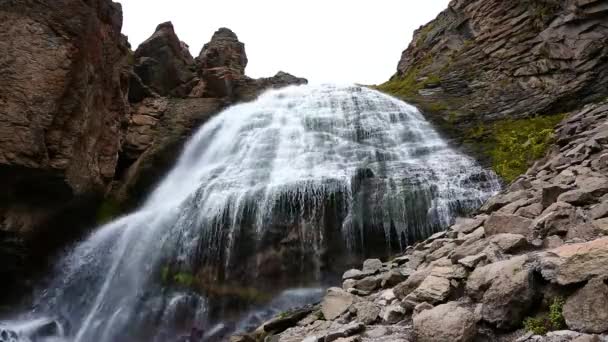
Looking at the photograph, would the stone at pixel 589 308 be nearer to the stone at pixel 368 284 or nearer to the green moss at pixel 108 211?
the stone at pixel 368 284

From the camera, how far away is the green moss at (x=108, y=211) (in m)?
18.3

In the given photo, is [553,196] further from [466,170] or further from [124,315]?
[124,315]

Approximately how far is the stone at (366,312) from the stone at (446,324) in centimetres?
103

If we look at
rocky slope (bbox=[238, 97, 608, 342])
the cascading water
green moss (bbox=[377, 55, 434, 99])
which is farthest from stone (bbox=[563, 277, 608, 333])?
green moss (bbox=[377, 55, 434, 99])

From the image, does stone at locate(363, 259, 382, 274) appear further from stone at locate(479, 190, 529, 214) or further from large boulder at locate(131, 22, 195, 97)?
large boulder at locate(131, 22, 195, 97)

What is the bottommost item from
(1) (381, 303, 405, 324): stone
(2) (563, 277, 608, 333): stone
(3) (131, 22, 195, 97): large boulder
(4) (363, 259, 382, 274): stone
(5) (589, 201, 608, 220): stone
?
(4) (363, 259, 382, 274): stone

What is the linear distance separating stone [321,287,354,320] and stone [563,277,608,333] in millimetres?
3165

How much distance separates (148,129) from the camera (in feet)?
75.6

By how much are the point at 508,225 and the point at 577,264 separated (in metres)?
2.19

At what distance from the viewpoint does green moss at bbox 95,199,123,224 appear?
18.3m

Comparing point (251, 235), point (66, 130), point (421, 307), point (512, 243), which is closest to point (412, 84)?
point (251, 235)

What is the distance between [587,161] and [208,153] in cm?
1689

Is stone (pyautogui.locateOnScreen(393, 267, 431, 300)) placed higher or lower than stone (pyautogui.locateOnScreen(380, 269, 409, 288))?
higher

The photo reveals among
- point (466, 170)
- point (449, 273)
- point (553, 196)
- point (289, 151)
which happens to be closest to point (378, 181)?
point (466, 170)
